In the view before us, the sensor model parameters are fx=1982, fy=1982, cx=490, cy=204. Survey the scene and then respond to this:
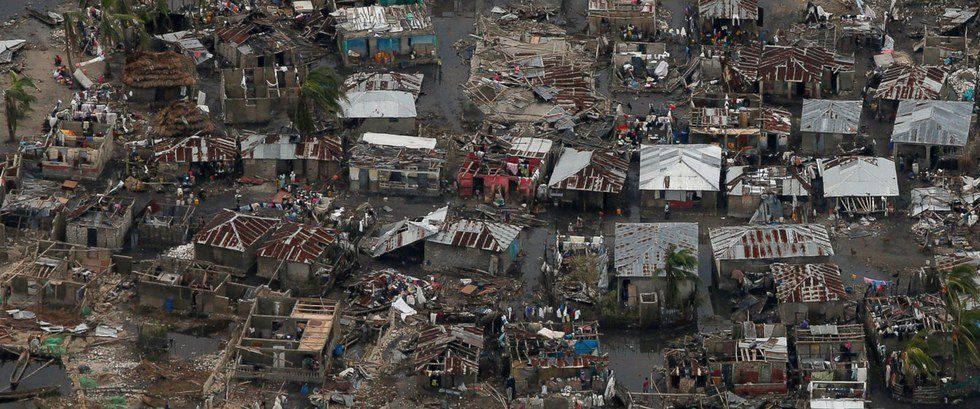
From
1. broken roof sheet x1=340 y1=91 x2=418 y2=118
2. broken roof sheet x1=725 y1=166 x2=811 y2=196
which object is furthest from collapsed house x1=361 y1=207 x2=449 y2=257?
broken roof sheet x1=725 y1=166 x2=811 y2=196

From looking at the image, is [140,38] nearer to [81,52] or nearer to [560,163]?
[81,52]

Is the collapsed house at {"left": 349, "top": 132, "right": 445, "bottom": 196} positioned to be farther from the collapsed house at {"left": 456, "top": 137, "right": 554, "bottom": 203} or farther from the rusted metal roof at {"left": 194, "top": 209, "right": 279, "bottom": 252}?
the rusted metal roof at {"left": 194, "top": 209, "right": 279, "bottom": 252}

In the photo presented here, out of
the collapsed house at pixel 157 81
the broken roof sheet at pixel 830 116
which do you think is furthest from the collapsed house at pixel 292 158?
the broken roof sheet at pixel 830 116

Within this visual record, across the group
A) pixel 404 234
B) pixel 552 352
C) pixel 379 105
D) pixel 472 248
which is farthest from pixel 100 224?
pixel 552 352

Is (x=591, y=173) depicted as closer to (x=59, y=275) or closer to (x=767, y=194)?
(x=767, y=194)

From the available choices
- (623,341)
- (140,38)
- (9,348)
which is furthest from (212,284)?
(140,38)

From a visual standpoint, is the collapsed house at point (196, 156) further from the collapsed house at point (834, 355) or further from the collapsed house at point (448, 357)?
the collapsed house at point (834, 355)
